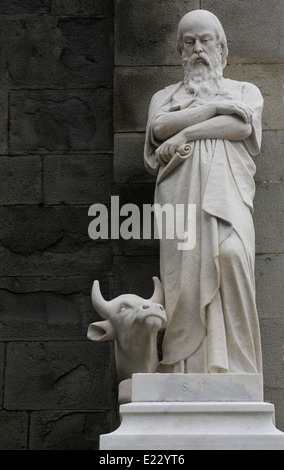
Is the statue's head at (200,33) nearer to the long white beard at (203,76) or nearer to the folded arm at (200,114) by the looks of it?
the long white beard at (203,76)

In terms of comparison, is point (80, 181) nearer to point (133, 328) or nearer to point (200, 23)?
point (200, 23)

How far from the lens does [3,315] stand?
27.4ft

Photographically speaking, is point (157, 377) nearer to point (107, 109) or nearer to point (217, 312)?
point (217, 312)

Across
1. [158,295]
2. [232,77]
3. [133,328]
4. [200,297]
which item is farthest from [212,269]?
[232,77]

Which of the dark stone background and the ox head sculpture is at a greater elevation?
the dark stone background

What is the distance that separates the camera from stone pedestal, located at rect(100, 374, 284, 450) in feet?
19.6

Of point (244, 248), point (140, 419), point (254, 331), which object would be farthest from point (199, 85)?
point (140, 419)

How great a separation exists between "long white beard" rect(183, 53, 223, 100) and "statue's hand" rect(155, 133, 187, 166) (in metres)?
0.37

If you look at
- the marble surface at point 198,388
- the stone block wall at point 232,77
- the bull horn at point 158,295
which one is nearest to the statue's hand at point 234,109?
the stone block wall at point 232,77

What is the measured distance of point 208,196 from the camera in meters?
6.70

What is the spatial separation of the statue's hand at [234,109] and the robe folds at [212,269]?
18 cm

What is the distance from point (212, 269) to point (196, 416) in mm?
891

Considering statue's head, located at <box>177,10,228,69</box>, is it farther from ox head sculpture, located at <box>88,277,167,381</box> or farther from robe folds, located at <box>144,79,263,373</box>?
ox head sculpture, located at <box>88,277,167,381</box>

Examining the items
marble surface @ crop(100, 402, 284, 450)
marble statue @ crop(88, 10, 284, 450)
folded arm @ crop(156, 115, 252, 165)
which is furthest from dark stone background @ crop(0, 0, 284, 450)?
marble surface @ crop(100, 402, 284, 450)
